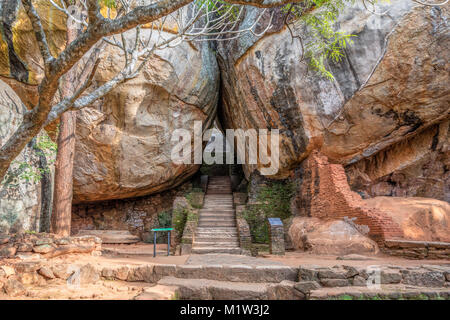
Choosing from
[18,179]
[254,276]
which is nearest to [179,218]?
[18,179]

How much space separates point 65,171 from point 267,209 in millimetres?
6574

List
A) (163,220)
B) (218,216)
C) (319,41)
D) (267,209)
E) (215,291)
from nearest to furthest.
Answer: (215,291)
(319,41)
(218,216)
(267,209)
(163,220)

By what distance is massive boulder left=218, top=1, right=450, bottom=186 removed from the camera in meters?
7.00

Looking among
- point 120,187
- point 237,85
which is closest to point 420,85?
point 237,85

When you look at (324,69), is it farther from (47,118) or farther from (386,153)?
(47,118)

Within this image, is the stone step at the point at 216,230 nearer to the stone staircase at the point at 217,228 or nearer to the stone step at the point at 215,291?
the stone staircase at the point at 217,228

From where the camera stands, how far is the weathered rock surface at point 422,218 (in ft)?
22.2

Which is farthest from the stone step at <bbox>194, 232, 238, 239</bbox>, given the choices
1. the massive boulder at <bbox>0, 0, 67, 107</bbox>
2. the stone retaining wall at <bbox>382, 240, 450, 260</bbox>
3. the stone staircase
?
the massive boulder at <bbox>0, 0, 67, 107</bbox>

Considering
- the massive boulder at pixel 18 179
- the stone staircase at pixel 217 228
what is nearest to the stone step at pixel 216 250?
the stone staircase at pixel 217 228

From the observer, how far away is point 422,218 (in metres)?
7.01

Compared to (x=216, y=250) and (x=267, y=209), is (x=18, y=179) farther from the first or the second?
(x=267, y=209)

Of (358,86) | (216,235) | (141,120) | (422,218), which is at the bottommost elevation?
(216,235)

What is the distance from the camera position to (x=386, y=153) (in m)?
8.73

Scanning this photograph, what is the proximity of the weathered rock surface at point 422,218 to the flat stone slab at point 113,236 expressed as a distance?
28.3 feet
